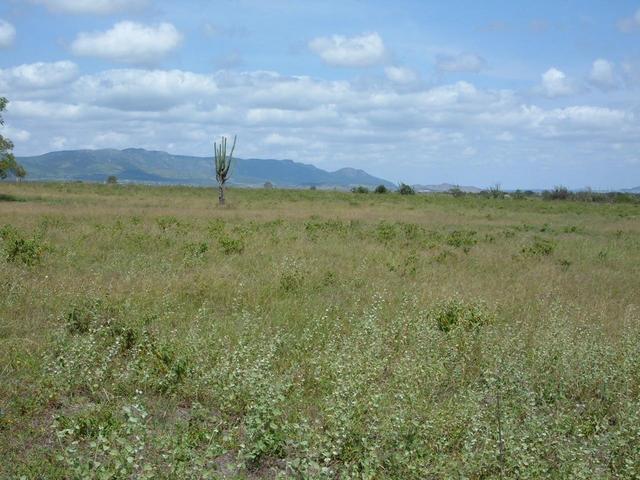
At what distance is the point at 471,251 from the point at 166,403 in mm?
12646

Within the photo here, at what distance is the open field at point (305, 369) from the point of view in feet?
15.6

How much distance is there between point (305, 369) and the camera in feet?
22.4

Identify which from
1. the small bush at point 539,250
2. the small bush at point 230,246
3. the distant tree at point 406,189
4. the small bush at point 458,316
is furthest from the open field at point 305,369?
the distant tree at point 406,189

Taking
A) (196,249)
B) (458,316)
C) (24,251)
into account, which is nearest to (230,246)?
(196,249)

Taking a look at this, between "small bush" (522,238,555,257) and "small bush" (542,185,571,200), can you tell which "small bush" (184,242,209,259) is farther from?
"small bush" (542,185,571,200)

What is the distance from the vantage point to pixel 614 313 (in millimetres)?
10109

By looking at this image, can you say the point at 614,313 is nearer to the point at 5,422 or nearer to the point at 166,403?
the point at 166,403

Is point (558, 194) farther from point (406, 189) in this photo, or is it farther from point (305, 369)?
point (305, 369)

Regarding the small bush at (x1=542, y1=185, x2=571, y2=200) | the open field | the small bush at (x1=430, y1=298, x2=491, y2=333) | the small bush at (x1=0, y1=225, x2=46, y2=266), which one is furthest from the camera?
the small bush at (x1=542, y1=185, x2=571, y2=200)

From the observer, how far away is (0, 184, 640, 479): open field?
4754 millimetres

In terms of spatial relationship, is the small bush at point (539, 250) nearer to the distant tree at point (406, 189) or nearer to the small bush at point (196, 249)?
the small bush at point (196, 249)

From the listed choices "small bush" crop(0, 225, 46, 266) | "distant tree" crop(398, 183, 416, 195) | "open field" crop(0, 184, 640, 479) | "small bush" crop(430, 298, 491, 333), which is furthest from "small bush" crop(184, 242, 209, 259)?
"distant tree" crop(398, 183, 416, 195)

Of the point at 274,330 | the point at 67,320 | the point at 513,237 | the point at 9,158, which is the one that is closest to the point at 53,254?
the point at 67,320

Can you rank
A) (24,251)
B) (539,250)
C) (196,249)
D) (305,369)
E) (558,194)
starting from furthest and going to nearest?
(558,194) → (539,250) → (196,249) → (24,251) → (305,369)
